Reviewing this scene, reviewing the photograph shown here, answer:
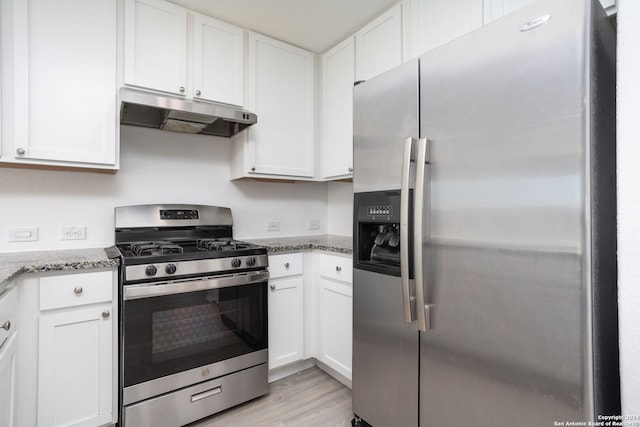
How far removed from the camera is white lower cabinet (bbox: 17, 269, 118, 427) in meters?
1.43

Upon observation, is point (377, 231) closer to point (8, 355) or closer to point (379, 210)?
point (379, 210)

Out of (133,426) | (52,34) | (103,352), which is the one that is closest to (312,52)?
(52,34)

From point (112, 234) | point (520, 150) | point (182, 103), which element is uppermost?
point (182, 103)

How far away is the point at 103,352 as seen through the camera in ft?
5.16

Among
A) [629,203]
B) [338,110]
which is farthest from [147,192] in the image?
[629,203]

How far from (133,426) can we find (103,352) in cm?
39

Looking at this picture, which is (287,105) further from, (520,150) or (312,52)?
(520,150)

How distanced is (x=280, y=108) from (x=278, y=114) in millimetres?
49

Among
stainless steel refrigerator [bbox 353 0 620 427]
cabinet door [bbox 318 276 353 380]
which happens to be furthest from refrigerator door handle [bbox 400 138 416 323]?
cabinet door [bbox 318 276 353 380]

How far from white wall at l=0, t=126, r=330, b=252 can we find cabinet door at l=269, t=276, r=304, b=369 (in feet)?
2.02

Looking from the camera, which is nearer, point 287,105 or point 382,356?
point 382,356

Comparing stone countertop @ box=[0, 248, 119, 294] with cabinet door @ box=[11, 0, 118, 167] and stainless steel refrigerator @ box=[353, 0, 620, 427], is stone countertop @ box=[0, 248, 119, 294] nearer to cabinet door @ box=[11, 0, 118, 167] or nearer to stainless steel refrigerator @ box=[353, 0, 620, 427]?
cabinet door @ box=[11, 0, 118, 167]

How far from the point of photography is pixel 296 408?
6.34 feet

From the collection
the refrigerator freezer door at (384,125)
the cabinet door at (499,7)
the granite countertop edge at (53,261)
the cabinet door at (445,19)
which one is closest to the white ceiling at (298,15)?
the cabinet door at (445,19)
